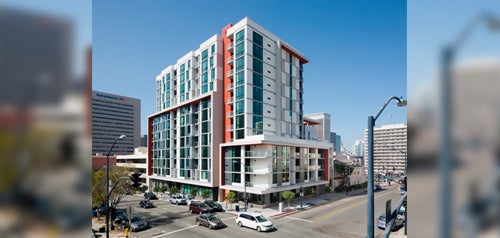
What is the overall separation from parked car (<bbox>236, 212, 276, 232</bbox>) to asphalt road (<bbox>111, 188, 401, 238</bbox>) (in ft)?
1.07

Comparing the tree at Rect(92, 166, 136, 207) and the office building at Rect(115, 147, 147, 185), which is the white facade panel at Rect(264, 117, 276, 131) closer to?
the tree at Rect(92, 166, 136, 207)

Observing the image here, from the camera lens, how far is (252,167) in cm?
2825

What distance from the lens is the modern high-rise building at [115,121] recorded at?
10294cm

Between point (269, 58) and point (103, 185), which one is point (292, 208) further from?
point (269, 58)

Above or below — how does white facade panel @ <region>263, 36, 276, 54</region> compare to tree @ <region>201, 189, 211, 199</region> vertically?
above

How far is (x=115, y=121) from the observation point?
10794cm

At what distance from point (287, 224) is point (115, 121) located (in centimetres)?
10373

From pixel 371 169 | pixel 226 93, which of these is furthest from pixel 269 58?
pixel 371 169

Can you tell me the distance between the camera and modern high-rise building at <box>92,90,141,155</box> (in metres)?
103

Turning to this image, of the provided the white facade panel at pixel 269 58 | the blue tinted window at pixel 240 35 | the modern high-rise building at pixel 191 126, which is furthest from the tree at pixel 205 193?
the blue tinted window at pixel 240 35

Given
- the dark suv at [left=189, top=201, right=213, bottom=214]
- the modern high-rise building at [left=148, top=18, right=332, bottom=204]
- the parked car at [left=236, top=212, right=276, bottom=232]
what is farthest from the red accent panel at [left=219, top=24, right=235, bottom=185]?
the parked car at [left=236, top=212, right=276, bottom=232]

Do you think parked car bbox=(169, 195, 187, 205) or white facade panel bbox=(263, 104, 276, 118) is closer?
parked car bbox=(169, 195, 187, 205)

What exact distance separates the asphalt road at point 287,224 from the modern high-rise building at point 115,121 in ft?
287

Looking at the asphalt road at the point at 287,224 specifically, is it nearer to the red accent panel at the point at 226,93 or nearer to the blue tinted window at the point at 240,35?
the red accent panel at the point at 226,93
